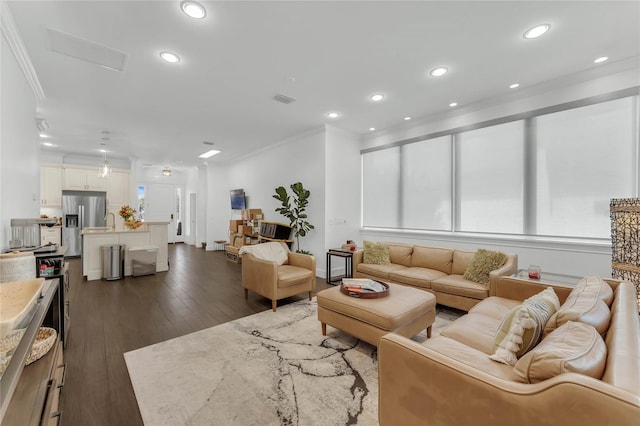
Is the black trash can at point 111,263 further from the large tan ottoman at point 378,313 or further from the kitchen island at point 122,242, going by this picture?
the large tan ottoman at point 378,313

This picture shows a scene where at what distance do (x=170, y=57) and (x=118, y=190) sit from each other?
678cm

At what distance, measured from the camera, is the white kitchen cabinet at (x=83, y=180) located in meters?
7.11

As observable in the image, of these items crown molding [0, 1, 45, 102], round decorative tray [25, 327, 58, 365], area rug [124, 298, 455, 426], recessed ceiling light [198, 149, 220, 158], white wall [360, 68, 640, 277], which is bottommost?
area rug [124, 298, 455, 426]

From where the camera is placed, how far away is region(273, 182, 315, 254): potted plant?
5.28 meters

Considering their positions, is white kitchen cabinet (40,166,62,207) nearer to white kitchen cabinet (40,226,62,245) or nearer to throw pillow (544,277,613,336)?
white kitchen cabinet (40,226,62,245)

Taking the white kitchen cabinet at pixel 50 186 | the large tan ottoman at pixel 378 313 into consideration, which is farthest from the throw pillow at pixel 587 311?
the white kitchen cabinet at pixel 50 186

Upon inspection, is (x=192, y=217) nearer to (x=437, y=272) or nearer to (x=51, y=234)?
(x=51, y=234)

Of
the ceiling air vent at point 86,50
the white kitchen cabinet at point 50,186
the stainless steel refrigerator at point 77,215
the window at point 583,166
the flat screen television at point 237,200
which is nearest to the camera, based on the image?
the ceiling air vent at point 86,50

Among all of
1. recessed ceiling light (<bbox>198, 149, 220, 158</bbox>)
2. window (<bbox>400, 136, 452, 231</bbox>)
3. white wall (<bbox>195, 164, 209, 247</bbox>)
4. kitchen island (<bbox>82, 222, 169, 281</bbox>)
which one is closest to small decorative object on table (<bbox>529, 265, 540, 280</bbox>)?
window (<bbox>400, 136, 452, 231</bbox>)

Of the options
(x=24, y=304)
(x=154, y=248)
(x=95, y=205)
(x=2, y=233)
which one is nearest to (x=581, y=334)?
(x=24, y=304)

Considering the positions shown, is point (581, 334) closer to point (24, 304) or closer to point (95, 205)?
point (24, 304)

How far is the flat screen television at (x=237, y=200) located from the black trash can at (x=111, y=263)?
315 cm

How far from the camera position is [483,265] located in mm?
3201

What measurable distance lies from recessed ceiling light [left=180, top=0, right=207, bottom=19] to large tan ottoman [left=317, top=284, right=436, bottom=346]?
109 inches
